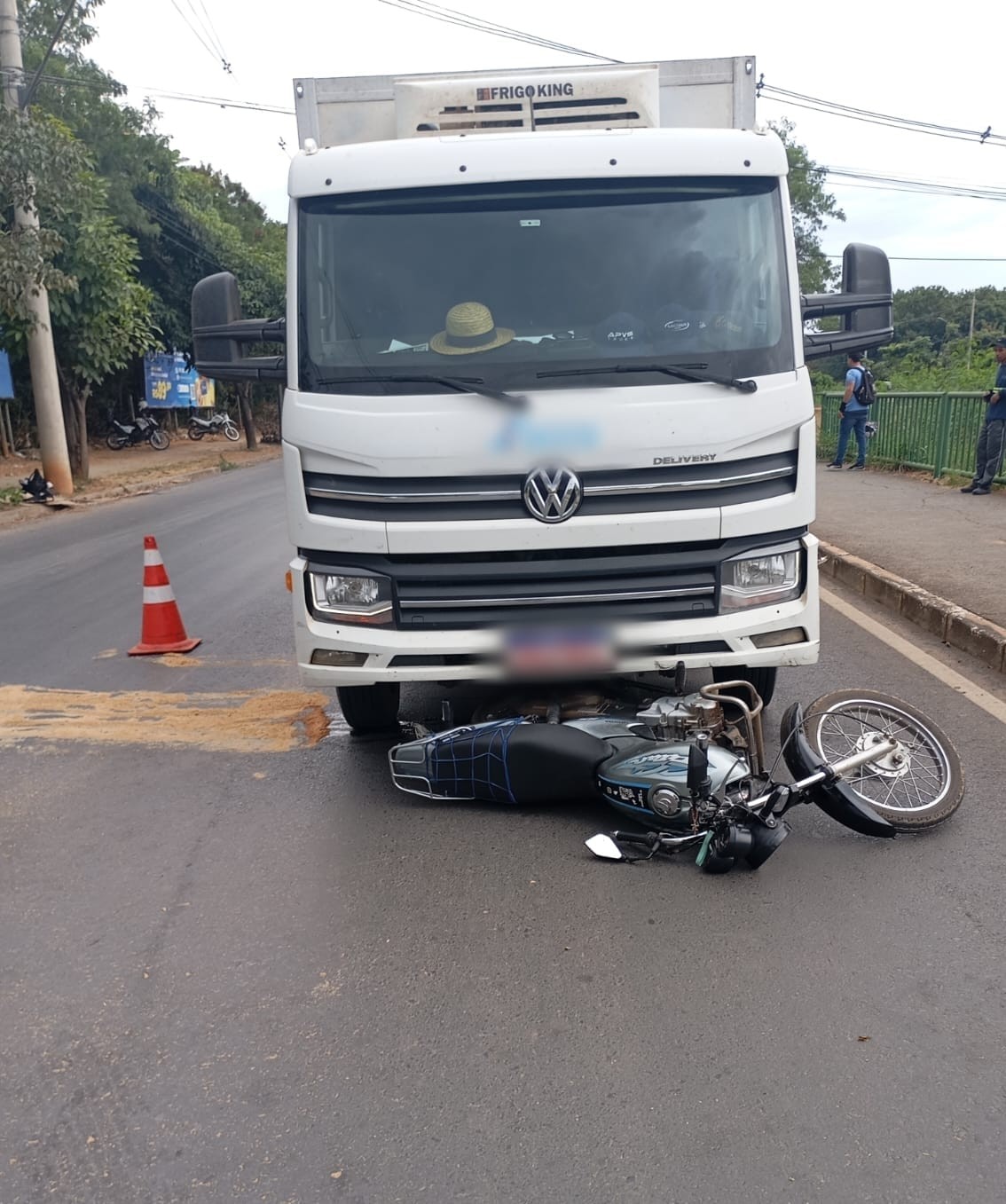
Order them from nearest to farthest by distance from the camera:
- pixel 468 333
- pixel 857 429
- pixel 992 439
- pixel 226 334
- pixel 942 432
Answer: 1. pixel 468 333
2. pixel 226 334
3. pixel 992 439
4. pixel 942 432
5. pixel 857 429

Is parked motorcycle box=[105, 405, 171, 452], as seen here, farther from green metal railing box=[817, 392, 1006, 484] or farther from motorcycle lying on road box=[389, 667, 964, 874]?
motorcycle lying on road box=[389, 667, 964, 874]

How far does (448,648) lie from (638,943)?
4.47 feet

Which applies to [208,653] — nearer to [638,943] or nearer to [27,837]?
[27,837]

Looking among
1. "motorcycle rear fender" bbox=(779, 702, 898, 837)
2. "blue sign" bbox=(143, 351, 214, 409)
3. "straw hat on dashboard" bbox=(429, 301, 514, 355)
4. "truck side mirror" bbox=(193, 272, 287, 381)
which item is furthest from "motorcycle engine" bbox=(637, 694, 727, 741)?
"blue sign" bbox=(143, 351, 214, 409)

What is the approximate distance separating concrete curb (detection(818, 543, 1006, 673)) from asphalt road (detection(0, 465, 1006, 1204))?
160 centimetres

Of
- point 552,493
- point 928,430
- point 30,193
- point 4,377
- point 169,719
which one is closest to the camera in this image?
point 552,493

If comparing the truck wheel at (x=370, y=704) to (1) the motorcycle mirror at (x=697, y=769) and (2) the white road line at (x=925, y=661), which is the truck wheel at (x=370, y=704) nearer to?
(1) the motorcycle mirror at (x=697, y=769)

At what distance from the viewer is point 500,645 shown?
4086 mm

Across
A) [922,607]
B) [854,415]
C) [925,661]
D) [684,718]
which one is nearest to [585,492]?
[684,718]

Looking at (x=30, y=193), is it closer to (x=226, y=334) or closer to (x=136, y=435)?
(x=226, y=334)

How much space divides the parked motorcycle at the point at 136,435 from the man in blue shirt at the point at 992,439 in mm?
23376

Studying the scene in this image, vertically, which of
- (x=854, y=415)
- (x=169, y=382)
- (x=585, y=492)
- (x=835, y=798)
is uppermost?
(x=169, y=382)

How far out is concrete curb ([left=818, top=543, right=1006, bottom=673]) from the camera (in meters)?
6.21

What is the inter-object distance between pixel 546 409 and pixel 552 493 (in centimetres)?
31
